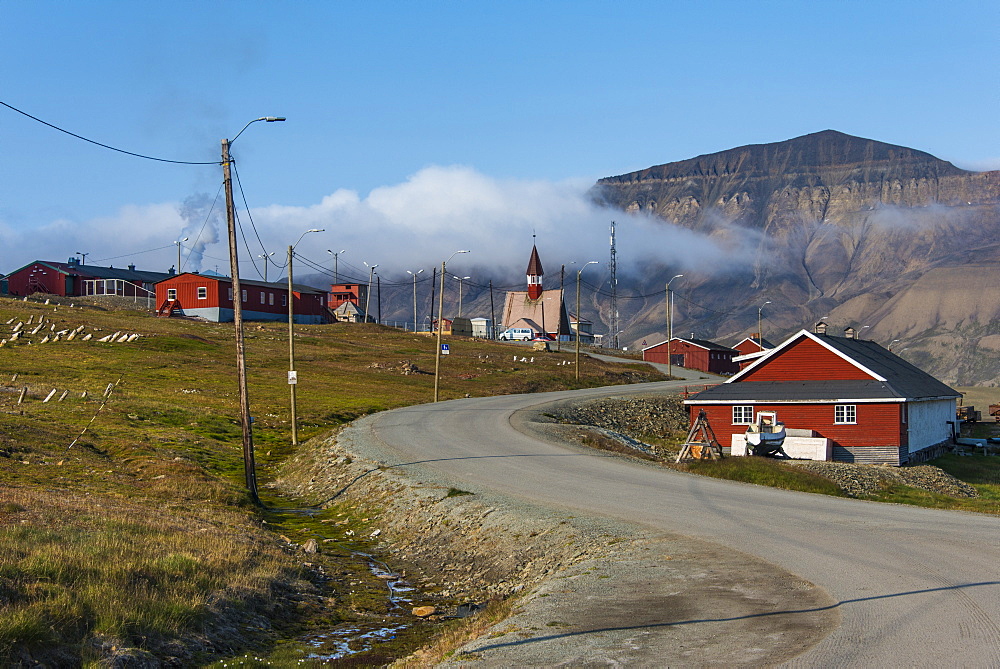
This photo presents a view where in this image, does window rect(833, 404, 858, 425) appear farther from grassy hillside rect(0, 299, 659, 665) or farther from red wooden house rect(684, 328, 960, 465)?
grassy hillside rect(0, 299, 659, 665)

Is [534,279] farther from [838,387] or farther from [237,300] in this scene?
[237,300]

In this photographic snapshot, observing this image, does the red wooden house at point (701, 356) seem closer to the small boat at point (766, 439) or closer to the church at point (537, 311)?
the church at point (537, 311)

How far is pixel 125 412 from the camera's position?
4294cm

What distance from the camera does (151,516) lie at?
67.9 feet

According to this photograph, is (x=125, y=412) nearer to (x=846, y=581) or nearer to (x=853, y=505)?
(x=853, y=505)

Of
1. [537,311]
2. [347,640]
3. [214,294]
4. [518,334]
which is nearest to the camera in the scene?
[347,640]

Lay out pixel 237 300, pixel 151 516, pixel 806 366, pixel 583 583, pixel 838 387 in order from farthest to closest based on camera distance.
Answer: pixel 806 366 → pixel 838 387 → pixel 237 300 → pixel 151 516 → pixel 583 583

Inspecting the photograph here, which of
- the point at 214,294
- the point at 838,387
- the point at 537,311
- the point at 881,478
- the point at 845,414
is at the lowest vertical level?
the point at 881,478

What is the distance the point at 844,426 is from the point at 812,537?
119 feet


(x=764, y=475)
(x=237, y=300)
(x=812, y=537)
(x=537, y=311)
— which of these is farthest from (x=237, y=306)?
(x=537, y=311)

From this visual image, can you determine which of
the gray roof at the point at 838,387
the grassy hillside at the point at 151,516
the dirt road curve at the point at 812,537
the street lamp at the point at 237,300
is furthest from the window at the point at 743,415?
the street lamp at the point at 237,300

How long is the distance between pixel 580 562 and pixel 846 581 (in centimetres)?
491

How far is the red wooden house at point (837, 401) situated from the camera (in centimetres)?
5091

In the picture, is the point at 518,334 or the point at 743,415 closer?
the point at 743,415
